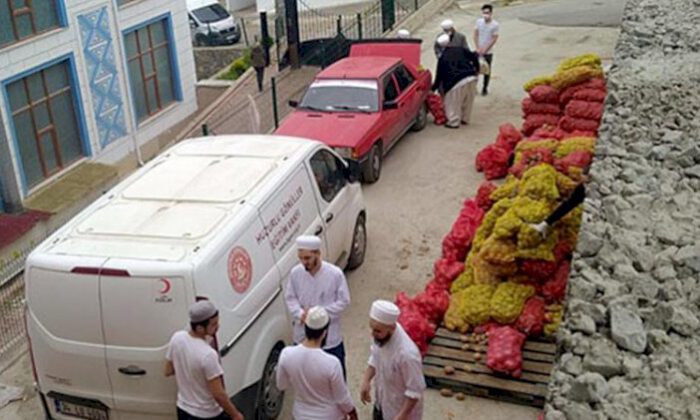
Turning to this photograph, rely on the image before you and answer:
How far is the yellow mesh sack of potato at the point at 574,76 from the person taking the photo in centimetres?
1338

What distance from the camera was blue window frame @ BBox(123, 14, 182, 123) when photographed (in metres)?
19.8

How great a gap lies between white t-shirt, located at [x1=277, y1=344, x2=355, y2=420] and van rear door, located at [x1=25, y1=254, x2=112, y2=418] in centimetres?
165

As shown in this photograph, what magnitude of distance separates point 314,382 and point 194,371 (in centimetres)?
98

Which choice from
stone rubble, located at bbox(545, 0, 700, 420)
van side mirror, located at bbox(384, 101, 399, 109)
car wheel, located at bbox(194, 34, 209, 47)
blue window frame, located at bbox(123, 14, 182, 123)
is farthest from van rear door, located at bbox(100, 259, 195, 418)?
car wheel, located at bbox(194, 34, 209, 47)

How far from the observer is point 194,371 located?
256 inches

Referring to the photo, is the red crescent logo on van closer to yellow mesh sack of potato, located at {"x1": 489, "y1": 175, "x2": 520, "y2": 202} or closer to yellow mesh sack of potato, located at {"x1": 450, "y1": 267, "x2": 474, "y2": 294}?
yellow mesh sack of potato, located at {"x1": 450, "y1": 267, "x2": 474, "y2": 294}

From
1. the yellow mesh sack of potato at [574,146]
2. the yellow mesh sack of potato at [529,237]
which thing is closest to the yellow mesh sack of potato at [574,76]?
the yellow mesh sack of potato at [574,146]

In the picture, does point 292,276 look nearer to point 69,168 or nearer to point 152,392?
point 152,392

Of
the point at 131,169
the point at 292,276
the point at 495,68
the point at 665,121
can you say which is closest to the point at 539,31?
the point at 495,68

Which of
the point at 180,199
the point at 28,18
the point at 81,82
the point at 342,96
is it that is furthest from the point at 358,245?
the point at 81,82

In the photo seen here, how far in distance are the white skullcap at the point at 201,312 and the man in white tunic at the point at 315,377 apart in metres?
0.63

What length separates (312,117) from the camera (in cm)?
1389

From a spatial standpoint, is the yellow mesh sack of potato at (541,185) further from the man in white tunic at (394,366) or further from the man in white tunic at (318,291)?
the man in white tunic at (394,366)

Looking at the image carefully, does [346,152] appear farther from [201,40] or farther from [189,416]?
[201,40]
